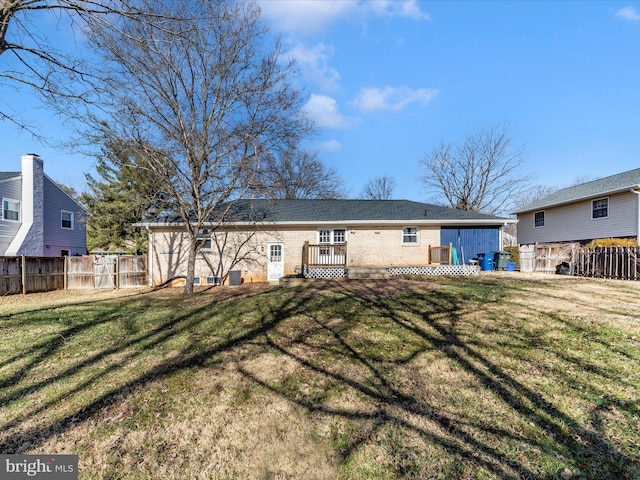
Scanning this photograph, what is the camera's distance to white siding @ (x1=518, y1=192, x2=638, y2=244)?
49.2 feet

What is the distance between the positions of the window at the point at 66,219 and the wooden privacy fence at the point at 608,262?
31.4m

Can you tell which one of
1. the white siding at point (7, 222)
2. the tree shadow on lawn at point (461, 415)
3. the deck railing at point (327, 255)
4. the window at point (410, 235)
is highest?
the white siding at point (7, 222)

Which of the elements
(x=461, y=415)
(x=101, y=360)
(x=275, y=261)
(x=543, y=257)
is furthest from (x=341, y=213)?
(x=461, y=415)

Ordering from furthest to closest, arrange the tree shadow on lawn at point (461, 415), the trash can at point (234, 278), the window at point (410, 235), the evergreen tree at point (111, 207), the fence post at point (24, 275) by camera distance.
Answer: the evergreen tree at point (111, 207)
the window at point (410, 235)
the trash can at point (234, 278)
the fence post at point (24, 275)
the tree shadow on lawn at point (461, 415)

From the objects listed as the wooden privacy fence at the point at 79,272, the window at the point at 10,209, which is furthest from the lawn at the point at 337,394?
the window at the point at 10,209

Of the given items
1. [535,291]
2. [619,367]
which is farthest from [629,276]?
[619,367]

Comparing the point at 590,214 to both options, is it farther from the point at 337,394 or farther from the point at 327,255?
the point at 337,394

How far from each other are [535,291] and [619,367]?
5015 millimetres

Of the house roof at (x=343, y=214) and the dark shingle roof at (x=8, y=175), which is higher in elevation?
the dark shingle roof at (x=8, y=175)

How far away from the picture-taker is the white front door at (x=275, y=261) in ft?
50.2

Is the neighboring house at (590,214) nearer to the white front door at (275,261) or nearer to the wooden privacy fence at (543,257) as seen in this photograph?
the wooden privacy fence at (543,257)

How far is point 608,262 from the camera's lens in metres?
12.9

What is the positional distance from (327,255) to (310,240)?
1.47m

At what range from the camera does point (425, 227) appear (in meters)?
15.7
